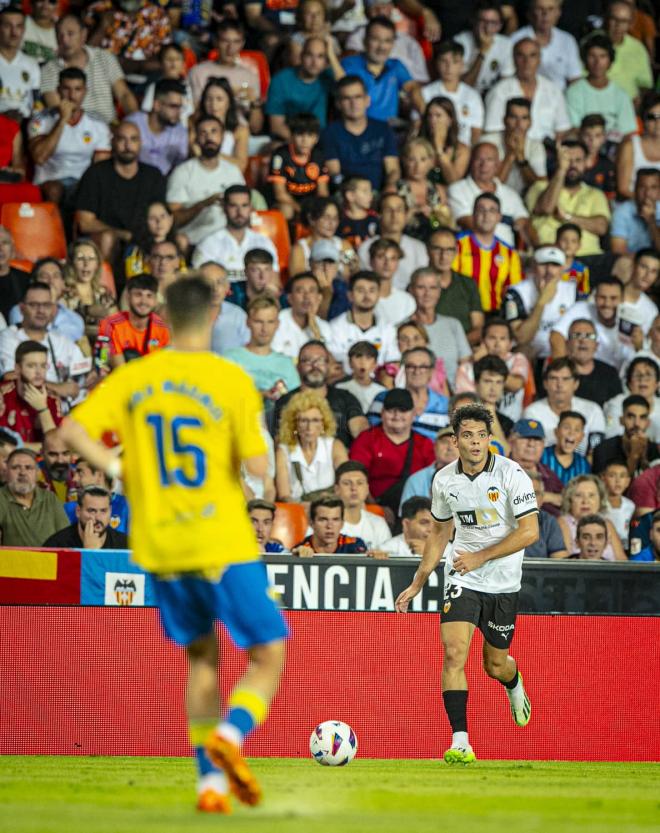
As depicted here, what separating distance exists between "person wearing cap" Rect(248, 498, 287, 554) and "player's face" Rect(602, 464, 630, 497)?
3.20 metres

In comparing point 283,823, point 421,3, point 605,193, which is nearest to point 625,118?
point 605,193

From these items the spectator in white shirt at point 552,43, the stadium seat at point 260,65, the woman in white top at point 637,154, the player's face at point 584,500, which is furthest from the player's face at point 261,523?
the spectator in white shirt at point 552,43

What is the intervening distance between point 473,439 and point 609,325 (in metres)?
6.15

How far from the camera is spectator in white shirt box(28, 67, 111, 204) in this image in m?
14.0

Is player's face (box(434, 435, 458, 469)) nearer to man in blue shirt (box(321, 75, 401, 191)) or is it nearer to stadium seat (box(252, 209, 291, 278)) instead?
stadium seat (box(252, 209, 291, 278))

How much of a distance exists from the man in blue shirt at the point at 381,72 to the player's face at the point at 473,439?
7.85 meters

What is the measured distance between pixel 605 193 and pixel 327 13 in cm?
385

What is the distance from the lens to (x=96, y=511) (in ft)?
34.1

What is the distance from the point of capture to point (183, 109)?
1473 cm

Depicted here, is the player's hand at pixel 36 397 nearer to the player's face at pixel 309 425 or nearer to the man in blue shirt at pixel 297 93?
the player's face at pixel 309 425

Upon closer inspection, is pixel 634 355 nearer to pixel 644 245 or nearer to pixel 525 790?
pixel 644 245

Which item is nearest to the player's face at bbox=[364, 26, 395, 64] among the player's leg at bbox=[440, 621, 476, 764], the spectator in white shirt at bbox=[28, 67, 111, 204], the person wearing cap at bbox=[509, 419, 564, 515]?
the spectator in white shirt at bbox=[28, 67, 111, 204]

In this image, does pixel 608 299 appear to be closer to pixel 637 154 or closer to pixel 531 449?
pixel 637 154

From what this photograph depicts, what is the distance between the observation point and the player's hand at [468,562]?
8.38 meters
